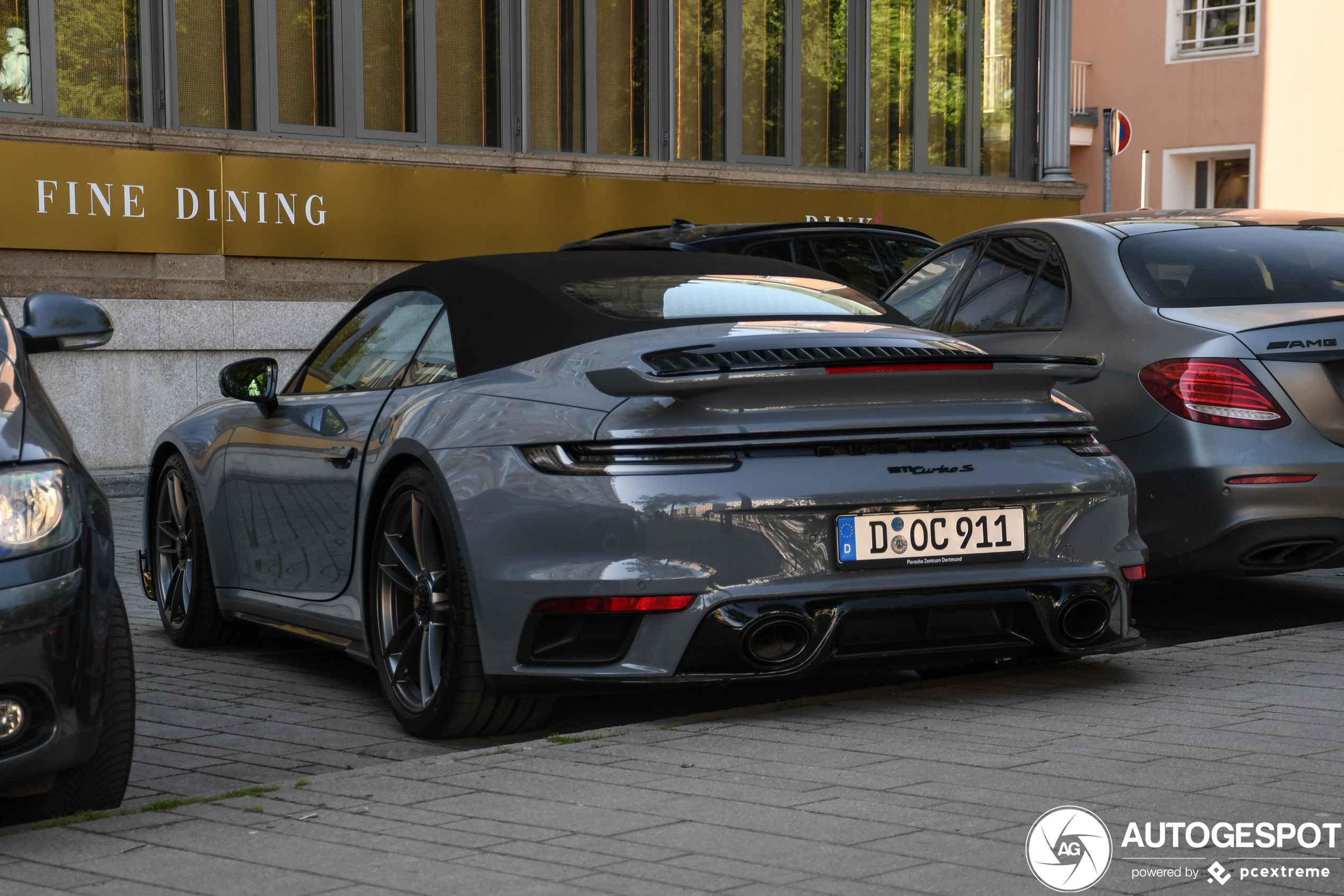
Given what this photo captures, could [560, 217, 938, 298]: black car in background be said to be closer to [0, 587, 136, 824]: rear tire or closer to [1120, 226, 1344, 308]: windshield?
[1120, 226, 1344, 308]: windshield

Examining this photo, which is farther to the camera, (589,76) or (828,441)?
(589,76)

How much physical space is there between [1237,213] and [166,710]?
182 inches

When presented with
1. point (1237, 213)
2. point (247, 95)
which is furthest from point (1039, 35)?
point (1237, 213)

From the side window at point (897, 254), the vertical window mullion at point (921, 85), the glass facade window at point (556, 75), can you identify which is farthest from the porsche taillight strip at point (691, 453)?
the vertical window mullion at point (921, 85)

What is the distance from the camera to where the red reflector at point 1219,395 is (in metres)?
5.80

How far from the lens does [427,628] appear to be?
15.7 ft

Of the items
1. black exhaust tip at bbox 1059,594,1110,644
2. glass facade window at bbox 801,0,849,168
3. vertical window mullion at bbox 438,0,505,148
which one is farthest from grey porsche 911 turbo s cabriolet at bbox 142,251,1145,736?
glass facade window at bbox 801,0,849,168

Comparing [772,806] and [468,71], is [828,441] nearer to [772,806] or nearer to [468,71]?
[772,806]

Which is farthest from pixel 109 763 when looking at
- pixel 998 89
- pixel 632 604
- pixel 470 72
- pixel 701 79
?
pixel 998 89

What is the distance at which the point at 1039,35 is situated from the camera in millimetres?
21922

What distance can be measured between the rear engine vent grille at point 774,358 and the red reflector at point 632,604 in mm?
557

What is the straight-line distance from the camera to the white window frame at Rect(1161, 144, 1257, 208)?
3325cm

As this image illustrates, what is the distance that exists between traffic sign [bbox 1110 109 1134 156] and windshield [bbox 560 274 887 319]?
1314 cm

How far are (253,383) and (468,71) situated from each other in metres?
11.7
